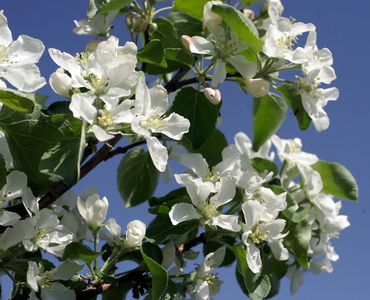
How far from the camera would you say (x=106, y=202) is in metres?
1.64

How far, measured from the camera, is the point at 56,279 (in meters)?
1.61

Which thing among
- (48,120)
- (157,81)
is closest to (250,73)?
(157,81)

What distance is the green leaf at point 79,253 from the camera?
1.58 metres

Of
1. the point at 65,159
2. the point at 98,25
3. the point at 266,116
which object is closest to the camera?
the point at 65,159

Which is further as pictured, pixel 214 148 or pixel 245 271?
pixel 214 148

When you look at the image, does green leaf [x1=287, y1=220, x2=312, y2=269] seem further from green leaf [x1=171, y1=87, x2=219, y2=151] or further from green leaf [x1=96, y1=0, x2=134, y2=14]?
green leaf [x1=96, y1=0, x2=134, y2=14]

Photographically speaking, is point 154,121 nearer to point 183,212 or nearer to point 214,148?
point 183,212

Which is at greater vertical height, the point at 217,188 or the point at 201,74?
the point at 201,74

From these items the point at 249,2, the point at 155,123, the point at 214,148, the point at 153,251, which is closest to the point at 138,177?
the point at 214,148

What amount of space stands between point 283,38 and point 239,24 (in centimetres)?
26

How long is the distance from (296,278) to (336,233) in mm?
267

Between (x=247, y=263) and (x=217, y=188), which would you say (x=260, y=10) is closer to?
(x=217, y=188)

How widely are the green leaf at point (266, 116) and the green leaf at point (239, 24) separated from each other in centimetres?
46

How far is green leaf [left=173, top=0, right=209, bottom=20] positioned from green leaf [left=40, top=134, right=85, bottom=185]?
0.84m
